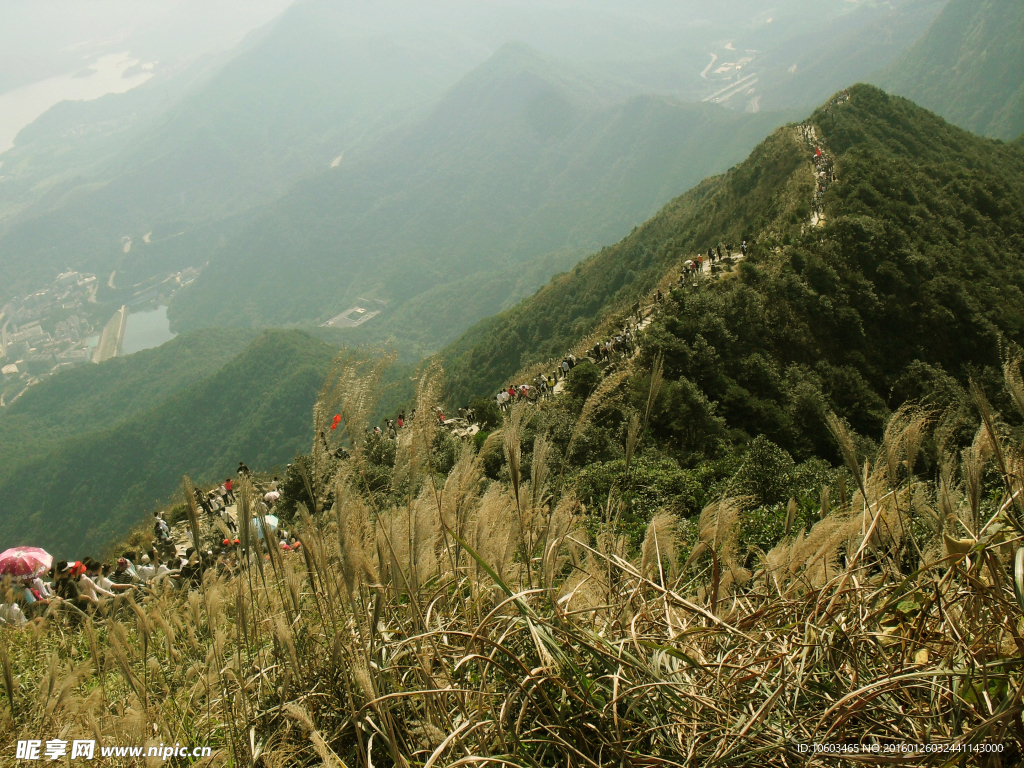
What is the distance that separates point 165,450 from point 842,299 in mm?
86817

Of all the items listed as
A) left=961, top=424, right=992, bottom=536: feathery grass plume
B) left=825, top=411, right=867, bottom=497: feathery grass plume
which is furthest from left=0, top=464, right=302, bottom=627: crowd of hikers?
Result: left=961, top=424, right=992, bottom=536: feathery grass plume

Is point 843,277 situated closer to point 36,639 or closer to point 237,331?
point 36,639

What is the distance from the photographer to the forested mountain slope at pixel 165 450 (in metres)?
72.2

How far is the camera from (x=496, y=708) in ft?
7.37

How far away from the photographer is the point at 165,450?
273ft

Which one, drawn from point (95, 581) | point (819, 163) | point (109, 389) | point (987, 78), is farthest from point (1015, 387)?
point (987, 78)

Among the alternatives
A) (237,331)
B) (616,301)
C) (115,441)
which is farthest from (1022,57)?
(115,441)

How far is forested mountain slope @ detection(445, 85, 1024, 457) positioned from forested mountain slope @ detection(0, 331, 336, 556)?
4554cm

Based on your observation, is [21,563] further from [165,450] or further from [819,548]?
[165,450]

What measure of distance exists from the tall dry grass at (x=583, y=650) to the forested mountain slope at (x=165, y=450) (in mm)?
72395

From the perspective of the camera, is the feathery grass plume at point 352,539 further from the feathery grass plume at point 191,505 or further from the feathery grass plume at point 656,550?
the feathery grass plume at point 656,550

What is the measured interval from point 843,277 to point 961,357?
5.64 metres

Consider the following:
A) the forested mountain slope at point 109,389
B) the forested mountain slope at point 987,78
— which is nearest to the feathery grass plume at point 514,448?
the forested mountain slope at point 109,389

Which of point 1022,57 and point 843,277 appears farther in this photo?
point 1022,57
